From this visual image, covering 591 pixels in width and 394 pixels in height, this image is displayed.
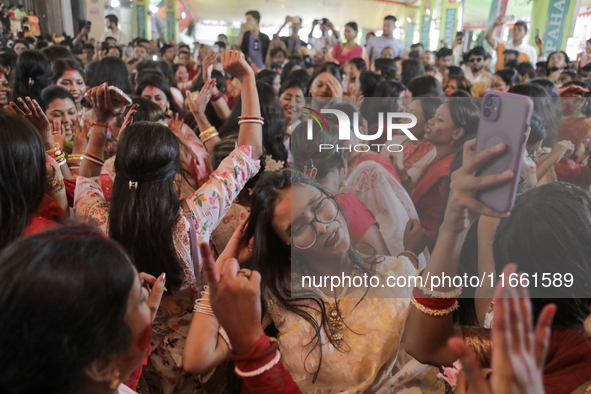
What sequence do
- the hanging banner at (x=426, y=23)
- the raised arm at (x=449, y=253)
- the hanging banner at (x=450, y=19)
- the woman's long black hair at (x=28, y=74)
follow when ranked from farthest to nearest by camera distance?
1. the hanging banner at (x=426, y=23)
2. the hanging banner at (x=450, y=19)
3. the woman's long black hair at (x=28, y=74)
4. the raised arm at (x=449, y=253)

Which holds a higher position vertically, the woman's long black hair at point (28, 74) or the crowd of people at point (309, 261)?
the woman's long black hair at point (28, 74)

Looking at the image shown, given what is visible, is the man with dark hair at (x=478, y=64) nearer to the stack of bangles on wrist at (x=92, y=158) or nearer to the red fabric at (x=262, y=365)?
the stack of bangles on wrist at (x=92, y=158)

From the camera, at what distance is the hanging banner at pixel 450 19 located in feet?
32.0

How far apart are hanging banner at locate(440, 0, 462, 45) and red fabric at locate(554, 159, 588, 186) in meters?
10.1

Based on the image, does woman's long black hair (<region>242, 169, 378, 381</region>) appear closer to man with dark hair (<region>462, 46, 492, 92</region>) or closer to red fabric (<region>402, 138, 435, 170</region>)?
red fabric (<region>402, 138, 435, 170</region>)

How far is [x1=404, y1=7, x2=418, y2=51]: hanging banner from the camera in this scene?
1391 cm

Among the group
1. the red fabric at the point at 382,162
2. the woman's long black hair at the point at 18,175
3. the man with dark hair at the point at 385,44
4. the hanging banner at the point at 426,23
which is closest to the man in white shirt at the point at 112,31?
the man with dark hair at the point at 385,44

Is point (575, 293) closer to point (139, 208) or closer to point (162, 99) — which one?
point (139, 208)

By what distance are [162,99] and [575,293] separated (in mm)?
2455

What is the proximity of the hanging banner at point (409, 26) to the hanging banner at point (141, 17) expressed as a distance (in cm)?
759

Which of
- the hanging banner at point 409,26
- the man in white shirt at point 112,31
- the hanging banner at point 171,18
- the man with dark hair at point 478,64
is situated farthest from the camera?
the hanging banner at point 171,18

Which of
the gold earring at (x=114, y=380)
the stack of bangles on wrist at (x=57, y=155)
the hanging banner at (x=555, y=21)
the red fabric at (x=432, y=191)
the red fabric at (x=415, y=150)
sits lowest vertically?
the gold earring at (x=114, y=380)

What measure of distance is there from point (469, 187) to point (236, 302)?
1.46ft

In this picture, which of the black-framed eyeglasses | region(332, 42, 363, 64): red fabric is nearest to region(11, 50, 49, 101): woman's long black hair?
the black-framed eyeglasses
